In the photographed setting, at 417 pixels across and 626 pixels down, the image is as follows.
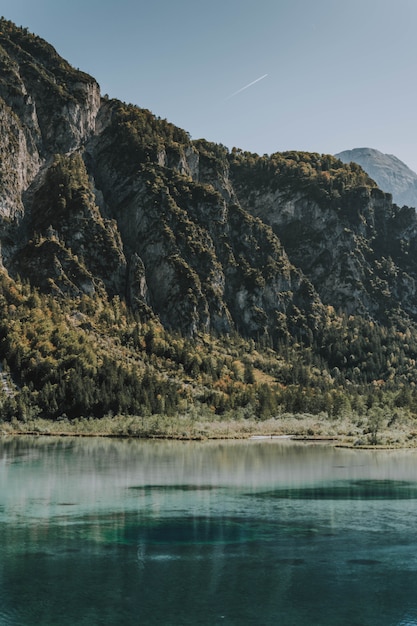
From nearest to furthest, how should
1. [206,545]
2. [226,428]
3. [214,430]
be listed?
[206,545]
[214,430]
[226,428]

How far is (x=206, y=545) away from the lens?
42.9m

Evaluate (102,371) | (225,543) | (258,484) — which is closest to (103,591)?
(225,543)

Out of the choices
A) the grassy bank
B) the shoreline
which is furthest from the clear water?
the grassy bank

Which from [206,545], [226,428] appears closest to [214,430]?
[226,428]

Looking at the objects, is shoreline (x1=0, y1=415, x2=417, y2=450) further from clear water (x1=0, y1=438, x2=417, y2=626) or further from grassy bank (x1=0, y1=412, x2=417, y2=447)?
clear water (x1=0, y1=438, x2=417, y2=626)

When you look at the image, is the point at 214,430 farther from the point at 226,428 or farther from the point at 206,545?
the point at 206,545

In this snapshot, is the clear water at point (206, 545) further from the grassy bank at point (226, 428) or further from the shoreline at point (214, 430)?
the grassy bank at point (226, 428)

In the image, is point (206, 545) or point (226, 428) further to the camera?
point (226, 428)

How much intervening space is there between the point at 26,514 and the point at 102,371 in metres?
129

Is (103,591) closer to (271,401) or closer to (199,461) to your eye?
(199,461)

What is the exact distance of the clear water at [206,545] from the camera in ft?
103

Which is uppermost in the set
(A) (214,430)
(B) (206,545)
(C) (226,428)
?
(C) (226,428)

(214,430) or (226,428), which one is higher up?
(226,428)

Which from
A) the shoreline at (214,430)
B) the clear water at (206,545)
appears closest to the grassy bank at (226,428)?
the shoreline at (214,430)
